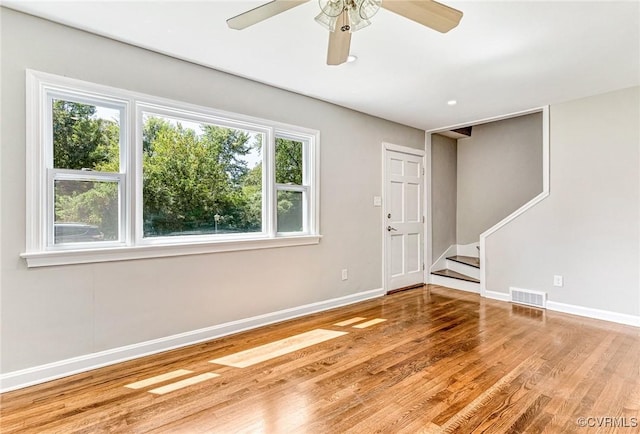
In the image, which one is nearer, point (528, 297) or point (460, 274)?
point (528, 297)

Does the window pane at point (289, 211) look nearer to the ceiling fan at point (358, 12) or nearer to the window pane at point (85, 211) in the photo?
the window pane at point (85, 211)

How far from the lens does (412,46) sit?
2.57m

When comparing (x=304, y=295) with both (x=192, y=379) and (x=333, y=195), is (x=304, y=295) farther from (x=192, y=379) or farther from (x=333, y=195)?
(x=192, y=379)

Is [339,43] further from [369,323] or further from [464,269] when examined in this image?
[464,269]

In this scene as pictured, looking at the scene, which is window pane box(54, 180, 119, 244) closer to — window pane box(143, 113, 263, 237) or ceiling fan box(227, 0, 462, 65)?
window pane box(143, 113, 263, 237)

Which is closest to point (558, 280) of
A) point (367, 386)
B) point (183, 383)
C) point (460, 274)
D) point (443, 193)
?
point (460, 274)

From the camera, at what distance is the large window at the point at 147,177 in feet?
7.56

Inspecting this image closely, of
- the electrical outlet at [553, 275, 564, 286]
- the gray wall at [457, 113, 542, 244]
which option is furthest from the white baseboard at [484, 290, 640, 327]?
the gray wall at [457, 113, 542, 244]

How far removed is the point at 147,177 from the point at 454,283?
4.40 meters

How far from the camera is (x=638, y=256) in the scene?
3391mm

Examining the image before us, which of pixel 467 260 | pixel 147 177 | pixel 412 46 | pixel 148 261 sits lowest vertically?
pixel 467 260

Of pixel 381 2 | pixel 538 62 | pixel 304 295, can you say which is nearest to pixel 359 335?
pixel 304 295

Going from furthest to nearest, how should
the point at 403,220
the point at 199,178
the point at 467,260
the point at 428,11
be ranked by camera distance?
the point at 467,260 < the point at 403,220 < the point at 199,178 < the point at 428,11

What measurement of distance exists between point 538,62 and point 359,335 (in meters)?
2.89
